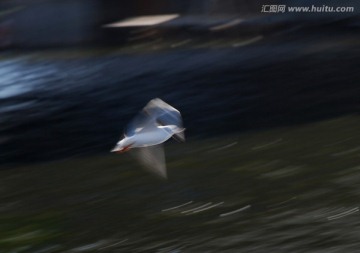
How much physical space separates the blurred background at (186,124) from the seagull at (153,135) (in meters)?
0.11

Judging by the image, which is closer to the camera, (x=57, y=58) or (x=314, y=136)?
(x=314, y=136)

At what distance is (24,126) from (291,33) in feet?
11.6

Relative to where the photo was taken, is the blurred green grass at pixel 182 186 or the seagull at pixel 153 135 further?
the seagull at pixel 153 135

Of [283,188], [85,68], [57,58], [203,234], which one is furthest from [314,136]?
[57,58]

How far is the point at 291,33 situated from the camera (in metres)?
11.6

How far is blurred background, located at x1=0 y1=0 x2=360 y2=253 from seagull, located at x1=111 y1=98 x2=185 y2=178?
4.2 inches

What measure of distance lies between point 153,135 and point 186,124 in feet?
7.27

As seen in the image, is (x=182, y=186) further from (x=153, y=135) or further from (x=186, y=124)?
(x=186, y=124)

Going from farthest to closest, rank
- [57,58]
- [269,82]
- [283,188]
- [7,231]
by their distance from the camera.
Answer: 1. [57,58]
2. [269,82]
3. [283,188]
4. [7,231]

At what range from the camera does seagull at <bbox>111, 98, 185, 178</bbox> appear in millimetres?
6789

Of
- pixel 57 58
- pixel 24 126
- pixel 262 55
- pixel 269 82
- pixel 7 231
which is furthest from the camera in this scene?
pixel 57 58

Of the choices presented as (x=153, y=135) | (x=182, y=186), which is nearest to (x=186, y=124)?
(x=182, y=186)

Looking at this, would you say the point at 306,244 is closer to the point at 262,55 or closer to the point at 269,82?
the point at 269,82

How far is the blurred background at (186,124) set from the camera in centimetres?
602
